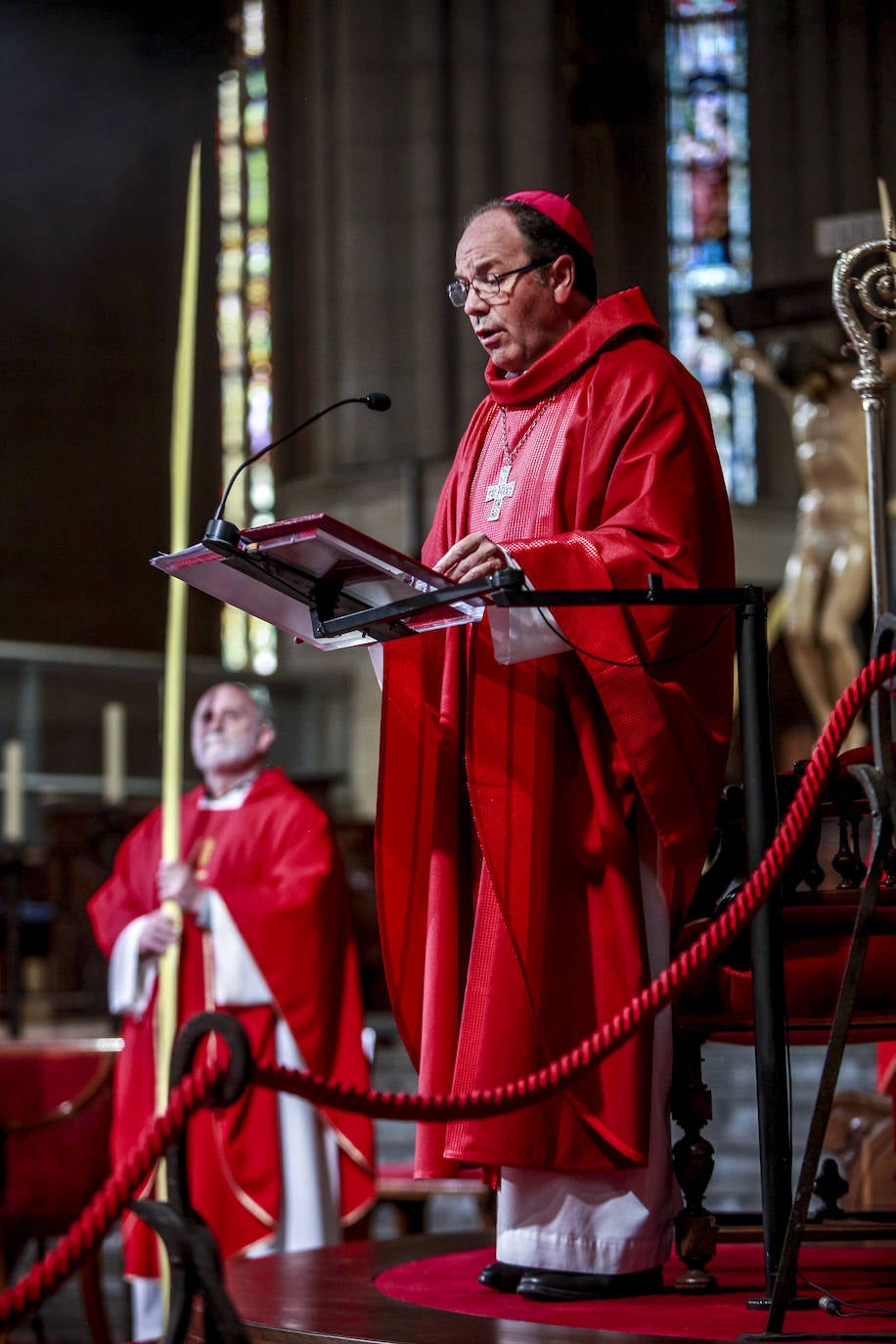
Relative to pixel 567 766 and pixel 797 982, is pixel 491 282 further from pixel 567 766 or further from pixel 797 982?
pixel 797 982

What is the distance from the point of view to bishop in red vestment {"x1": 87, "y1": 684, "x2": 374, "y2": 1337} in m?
5.46

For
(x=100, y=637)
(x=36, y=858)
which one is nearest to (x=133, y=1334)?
(x=36, y=858)

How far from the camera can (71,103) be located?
41.8ft

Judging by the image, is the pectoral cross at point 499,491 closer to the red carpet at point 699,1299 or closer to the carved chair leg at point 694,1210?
the carved chair leg at point 694,1210

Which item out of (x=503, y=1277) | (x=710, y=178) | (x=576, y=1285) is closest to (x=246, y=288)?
(x=710, y=178)

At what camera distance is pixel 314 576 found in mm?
2742

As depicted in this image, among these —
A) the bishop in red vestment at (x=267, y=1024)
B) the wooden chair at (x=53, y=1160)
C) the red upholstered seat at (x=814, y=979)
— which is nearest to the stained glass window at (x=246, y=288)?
the wooden chair at (x=53, y=1160)

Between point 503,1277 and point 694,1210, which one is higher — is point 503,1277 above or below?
below

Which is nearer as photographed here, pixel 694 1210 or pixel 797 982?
pixel 694 1210

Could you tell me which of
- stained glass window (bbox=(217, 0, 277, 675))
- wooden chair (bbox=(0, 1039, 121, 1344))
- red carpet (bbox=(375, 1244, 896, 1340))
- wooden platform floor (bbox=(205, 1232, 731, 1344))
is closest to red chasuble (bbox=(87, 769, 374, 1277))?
wooden chair (bbox=(0, 1039, 121, 1344))

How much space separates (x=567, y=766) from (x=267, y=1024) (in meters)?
2.84

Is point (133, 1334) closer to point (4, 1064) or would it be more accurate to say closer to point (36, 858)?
point (4, 1064)

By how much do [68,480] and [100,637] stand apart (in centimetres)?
128

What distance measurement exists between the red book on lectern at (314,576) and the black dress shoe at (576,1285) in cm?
103
